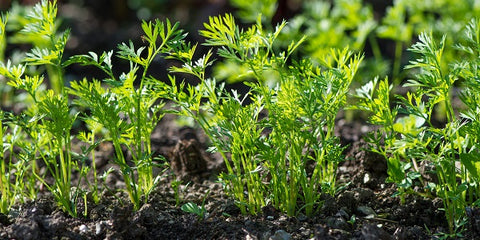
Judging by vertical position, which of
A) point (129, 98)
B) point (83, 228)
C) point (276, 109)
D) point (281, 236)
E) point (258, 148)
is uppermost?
point (129, 98)

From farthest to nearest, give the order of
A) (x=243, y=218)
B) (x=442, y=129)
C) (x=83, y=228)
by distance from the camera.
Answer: (x=243, y=218) < (x=83, y=228) < (x=442, y=129)

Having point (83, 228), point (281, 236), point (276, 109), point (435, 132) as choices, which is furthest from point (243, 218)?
point (435, 132)

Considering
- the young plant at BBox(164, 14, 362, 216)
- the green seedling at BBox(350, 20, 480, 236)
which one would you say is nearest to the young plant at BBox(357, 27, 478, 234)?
the green seedling at BBox(350, 20, 480, 236)

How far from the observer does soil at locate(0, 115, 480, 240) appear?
87.3 inches

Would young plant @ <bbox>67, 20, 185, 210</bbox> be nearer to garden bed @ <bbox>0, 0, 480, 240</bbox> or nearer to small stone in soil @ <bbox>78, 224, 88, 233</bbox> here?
garden bed @ <bbox>0, 0, 480, 240</bbox>

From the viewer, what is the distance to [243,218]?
242cm

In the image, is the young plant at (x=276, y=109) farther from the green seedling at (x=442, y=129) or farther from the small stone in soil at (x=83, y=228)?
the small stone in soil at (x=83, y=228)

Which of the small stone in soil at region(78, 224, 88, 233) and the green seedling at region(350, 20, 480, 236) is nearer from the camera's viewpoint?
the green seedling at region(350, 20, 480, 236)

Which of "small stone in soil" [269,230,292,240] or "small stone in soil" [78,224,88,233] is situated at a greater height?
"small stone in soil" [78,224,88,233]

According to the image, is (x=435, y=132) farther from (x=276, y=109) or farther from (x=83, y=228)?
(x=83, y=228)

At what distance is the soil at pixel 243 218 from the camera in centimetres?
222

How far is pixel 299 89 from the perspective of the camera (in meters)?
2.18

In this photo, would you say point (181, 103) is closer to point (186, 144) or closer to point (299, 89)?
point (299, 89)

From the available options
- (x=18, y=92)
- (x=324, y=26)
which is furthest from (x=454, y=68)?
(x=18, y=92)
